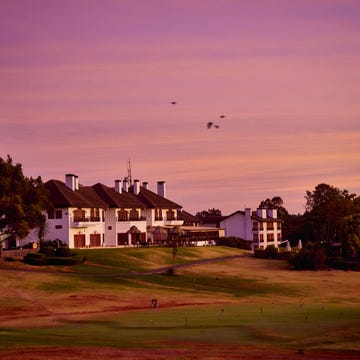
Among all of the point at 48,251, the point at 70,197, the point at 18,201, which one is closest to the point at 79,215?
the point at 70,197

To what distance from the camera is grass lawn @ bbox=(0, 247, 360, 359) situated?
39.0 metres

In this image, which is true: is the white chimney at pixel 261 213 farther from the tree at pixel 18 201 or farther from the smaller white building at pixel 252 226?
the tree at pixel 18 201

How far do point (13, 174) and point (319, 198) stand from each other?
105 meters

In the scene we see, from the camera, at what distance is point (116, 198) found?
395 feet

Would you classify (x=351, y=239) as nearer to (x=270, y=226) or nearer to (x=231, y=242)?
(x=231, y=242)

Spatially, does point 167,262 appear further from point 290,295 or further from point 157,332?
point 157,332

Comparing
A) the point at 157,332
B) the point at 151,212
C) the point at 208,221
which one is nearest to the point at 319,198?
the point at 208,221

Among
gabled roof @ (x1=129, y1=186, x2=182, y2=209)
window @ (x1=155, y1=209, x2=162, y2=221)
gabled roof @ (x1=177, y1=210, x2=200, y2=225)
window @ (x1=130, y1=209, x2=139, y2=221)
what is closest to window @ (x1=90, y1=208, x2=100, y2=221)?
window @ (x1=130, y1=209, x2=139, y2=221)

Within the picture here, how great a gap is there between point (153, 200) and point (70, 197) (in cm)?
2723

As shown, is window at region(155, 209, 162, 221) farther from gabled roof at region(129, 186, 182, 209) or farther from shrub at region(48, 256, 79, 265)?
shrub at region(48, 256, 79, 265)

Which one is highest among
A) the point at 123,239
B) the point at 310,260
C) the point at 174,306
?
the point at 123,239

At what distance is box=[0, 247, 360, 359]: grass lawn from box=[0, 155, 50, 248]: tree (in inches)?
225

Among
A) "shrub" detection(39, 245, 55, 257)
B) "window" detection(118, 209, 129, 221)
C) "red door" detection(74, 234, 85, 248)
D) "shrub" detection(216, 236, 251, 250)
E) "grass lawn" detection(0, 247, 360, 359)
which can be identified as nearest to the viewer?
"grass lawn" detection(0, 247, 360, 359)

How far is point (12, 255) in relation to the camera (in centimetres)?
8694
